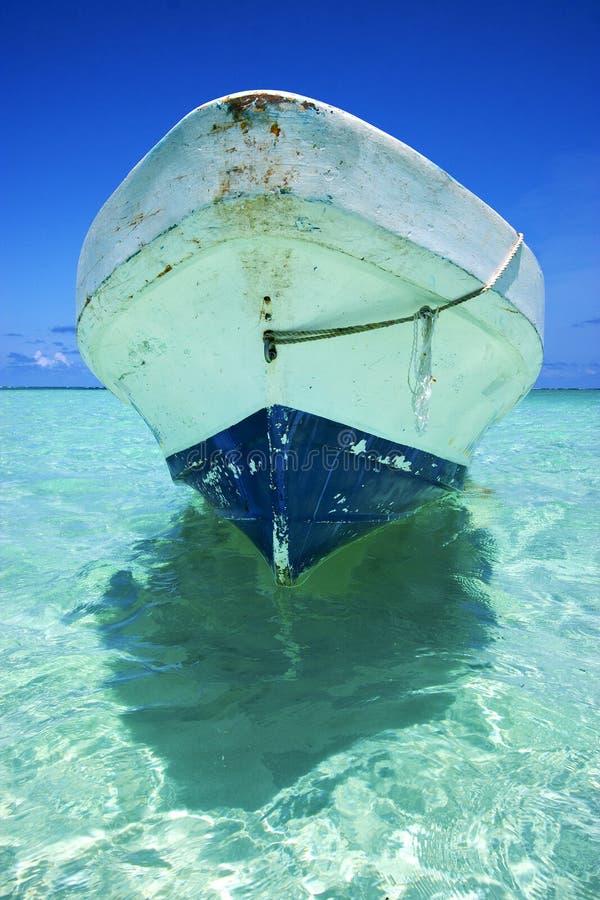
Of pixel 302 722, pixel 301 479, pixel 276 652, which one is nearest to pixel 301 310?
pixel 301 479

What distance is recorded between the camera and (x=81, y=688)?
89.0 inches

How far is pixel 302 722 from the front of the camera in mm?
2010

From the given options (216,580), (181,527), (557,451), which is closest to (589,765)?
(216,580)

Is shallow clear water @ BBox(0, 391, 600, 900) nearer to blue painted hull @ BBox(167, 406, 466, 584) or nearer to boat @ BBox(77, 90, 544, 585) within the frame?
blue painted hull @ BBox(167, 406, 466, 584)

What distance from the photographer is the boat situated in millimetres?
2117

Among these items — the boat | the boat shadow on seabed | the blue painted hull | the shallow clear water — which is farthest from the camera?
the blue painted hull

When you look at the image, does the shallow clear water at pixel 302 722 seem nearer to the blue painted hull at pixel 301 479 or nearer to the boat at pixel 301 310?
the blue painted hull at pixel 301 479

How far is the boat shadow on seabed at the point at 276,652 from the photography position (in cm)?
188

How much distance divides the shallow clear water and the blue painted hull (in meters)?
0.32

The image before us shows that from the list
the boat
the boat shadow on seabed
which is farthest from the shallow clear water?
the boat

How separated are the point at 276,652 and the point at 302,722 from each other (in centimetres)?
48

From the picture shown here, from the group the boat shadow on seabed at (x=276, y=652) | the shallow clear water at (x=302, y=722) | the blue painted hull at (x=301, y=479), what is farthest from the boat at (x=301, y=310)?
the shallow clear water at (x=302, y=722)

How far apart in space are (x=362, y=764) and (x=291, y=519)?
124cm

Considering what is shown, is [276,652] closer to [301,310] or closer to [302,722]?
[302,722]
